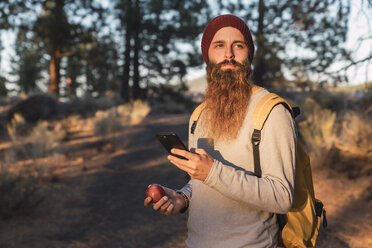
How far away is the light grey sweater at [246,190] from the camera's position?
1.30m

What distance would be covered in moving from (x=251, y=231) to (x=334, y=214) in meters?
3.92

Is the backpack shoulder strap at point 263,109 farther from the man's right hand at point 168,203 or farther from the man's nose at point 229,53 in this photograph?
the man's right hand at point 168,203

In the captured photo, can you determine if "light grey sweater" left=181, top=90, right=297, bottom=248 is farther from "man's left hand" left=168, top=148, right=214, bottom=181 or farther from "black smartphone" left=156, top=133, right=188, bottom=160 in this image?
"black smartphone" left=156, top=133, right=188, bottom=160

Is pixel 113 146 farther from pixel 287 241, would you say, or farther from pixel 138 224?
pixel 287 241

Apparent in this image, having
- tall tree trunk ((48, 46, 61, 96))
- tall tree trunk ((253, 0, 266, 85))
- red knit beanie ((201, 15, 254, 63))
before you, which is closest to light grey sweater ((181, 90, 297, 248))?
red knit beanie ((201, 15, 254, 63))

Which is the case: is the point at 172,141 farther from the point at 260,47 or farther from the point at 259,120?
the point at 260,47

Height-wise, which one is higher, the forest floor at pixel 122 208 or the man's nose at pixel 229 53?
the man's nose at pixel 229 53

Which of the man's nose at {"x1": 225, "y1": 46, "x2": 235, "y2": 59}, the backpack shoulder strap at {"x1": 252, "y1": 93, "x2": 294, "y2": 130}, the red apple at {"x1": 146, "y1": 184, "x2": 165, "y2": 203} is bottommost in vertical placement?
the red apple at {"x1": 146, "y1": 184, "x2": 165, "y2": 203}

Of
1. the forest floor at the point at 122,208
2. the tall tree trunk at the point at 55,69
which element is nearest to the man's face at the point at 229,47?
the forest floor at the point at 122,208

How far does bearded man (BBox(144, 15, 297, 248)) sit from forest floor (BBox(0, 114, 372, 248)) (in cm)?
295

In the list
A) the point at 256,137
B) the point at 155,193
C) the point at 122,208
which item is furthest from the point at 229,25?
the point at 122,208

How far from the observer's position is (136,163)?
26.1 ft

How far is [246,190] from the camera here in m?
1.28

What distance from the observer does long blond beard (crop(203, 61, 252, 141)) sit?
60.4 inches
